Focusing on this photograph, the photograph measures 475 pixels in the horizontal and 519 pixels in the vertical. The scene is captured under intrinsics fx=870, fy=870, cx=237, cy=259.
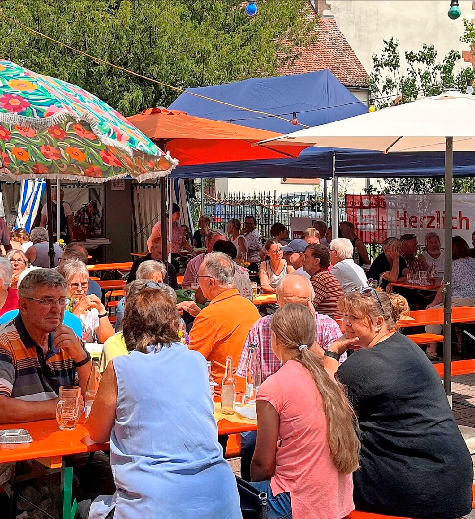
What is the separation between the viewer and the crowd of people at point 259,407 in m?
3.35

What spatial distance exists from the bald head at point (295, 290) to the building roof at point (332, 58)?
93.2 ft

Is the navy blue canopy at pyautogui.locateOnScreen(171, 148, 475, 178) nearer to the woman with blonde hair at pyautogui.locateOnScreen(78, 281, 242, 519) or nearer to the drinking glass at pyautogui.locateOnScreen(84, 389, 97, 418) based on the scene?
the drinking glass at pyautogui.locateOnScreen(84, 389, 97, 418)

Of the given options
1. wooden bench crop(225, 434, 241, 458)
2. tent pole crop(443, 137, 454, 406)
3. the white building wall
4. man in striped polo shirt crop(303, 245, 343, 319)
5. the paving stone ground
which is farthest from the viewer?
the white building wall

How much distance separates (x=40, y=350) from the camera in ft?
14.3

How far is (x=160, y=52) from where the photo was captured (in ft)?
60.8

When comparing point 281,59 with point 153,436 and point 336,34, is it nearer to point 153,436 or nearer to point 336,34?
point 336,34

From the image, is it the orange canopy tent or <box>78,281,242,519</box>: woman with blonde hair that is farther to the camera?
the orange canopy tent

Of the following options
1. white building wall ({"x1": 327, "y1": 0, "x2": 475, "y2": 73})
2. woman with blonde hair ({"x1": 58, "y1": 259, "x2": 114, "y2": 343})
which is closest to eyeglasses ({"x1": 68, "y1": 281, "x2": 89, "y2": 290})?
woman with blonde hair ({"x1": 58, "y1": 259, "x2": 114, "y2": 343})

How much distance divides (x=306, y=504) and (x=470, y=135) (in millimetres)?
3027

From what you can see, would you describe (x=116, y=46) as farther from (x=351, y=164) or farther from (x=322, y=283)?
(x=322, y=283)

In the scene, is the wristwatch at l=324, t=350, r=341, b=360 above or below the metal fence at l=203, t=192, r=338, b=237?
below

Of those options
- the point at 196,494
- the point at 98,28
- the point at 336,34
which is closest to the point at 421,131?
the point at 196,494

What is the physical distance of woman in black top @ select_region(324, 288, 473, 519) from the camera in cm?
385

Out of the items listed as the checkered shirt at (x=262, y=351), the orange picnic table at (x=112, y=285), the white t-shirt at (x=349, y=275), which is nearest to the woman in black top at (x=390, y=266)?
the white t-shirt at (x=349, y=275)
